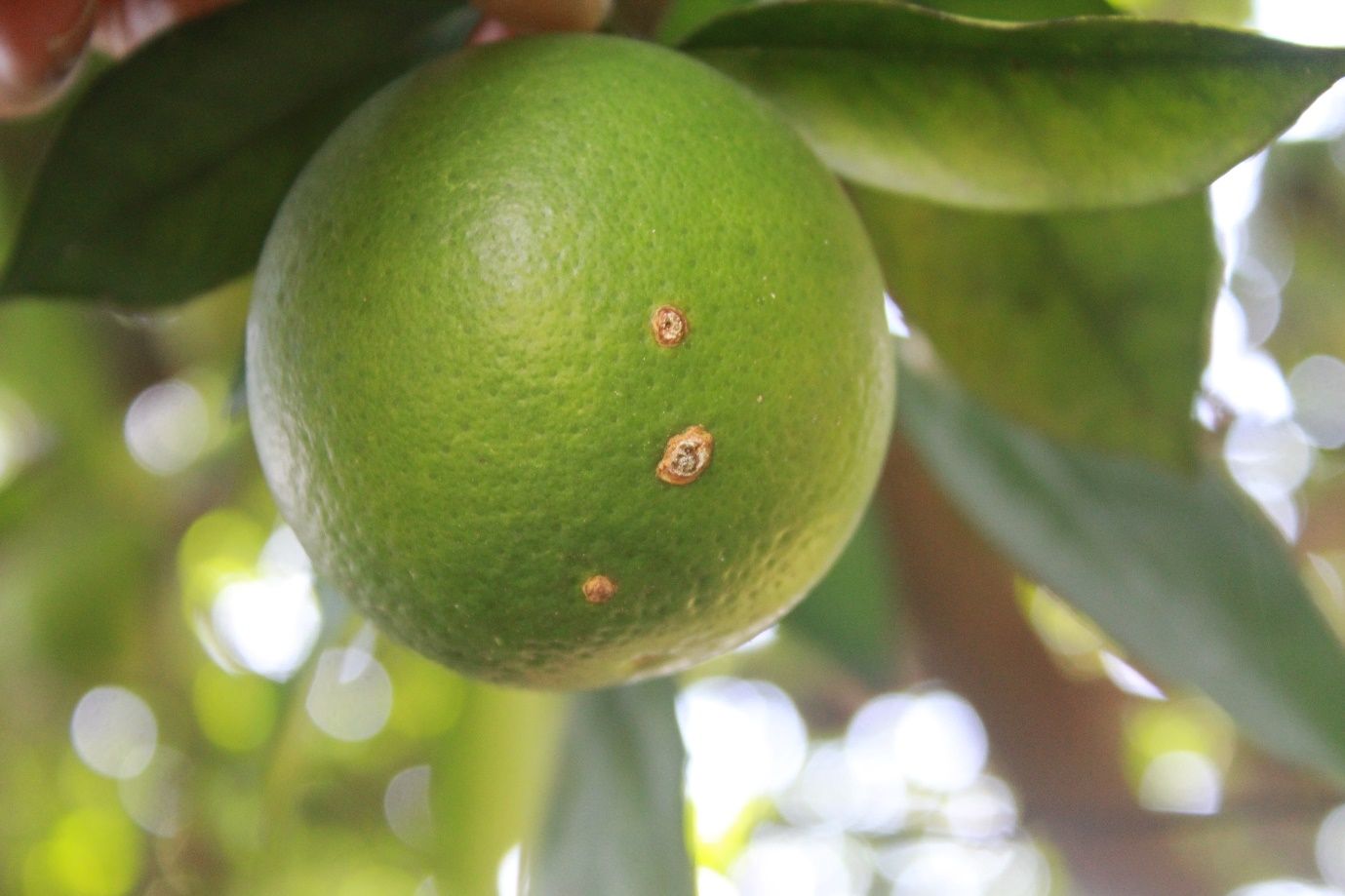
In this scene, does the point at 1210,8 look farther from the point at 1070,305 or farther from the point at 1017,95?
the point at 1017,95

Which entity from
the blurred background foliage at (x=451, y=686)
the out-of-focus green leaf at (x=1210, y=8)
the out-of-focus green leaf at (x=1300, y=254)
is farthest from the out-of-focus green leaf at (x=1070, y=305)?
the out-of-focus green leaf at (x=1300, y=254)

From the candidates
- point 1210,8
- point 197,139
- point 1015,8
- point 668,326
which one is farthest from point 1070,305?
point 1210,8

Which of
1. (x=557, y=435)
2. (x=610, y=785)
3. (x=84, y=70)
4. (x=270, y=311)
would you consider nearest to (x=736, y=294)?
(x=557, y=435)

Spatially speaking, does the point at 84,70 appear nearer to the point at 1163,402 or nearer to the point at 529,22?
the point at 529,22

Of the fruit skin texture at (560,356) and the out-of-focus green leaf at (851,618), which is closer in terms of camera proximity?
the fruit skin texture at (560,356)

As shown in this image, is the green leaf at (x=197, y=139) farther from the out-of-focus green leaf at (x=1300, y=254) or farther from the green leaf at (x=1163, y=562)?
the out-of-focus green leaf at (x=1300, y=254)

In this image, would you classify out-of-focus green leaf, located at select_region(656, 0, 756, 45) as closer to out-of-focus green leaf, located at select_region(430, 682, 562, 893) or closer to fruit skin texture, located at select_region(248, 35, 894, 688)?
fruit skin texture, located at select_region(248, 35, 894, 688)
